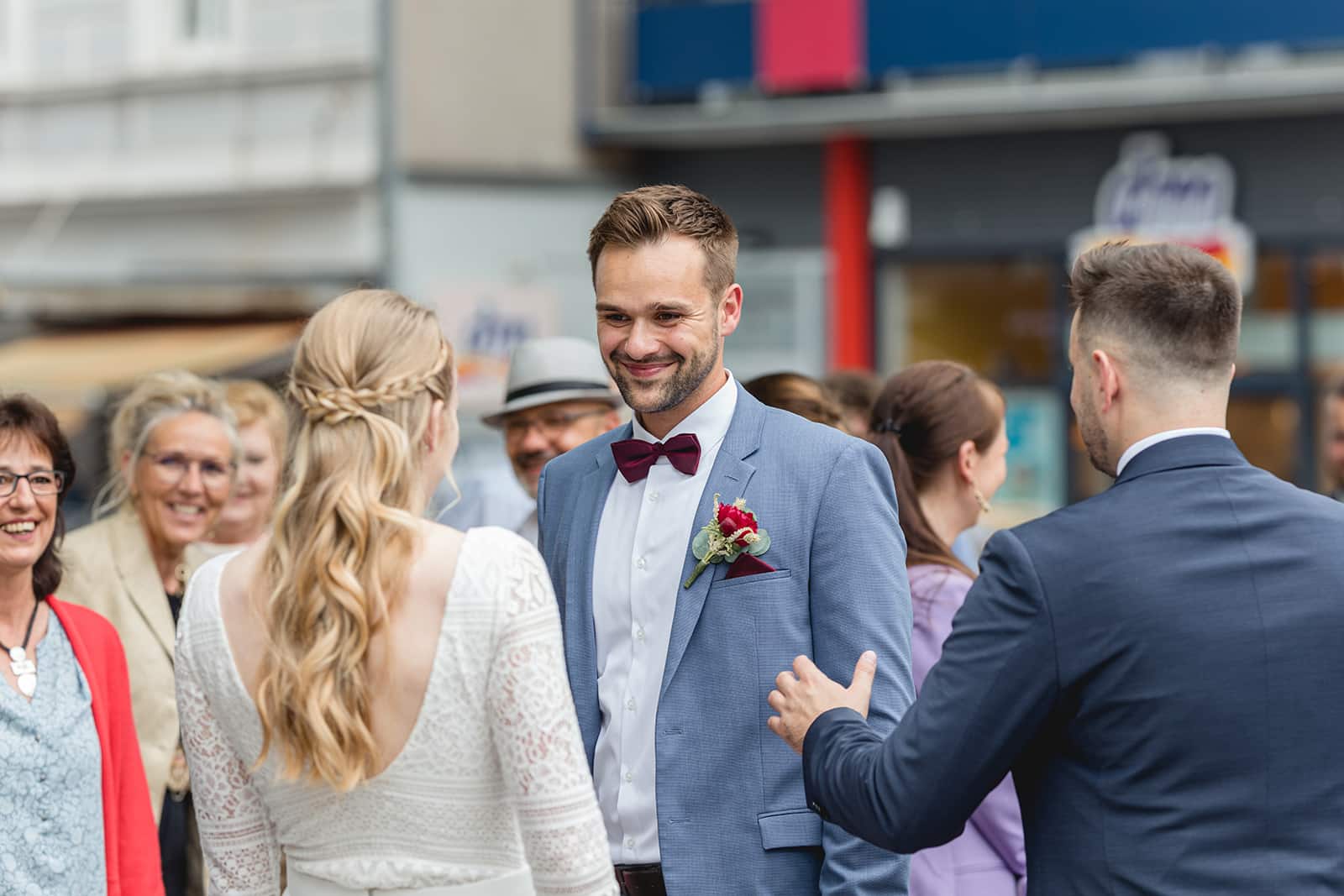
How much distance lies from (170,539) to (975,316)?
10.4 m

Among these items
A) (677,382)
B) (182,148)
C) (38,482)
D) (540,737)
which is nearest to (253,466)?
(38,482)

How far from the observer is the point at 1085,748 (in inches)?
98.0

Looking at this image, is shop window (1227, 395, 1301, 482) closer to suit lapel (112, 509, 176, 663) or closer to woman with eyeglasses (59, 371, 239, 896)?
woman with eyeglasses (59, 371, 239, 896)

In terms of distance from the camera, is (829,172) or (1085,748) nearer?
(1085,748)

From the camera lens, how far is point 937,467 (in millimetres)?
4156

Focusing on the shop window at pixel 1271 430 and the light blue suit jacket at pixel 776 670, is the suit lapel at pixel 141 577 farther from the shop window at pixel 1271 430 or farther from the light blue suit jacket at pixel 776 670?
the shop window at pixel 1271 430

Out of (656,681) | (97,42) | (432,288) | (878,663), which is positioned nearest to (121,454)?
(656,681)

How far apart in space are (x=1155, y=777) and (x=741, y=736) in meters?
0.87

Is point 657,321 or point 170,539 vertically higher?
point 657,321

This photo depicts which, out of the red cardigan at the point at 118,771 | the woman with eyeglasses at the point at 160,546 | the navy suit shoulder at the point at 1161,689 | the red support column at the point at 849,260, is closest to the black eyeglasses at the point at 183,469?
the woman with eyeglasses at the point at 160,546

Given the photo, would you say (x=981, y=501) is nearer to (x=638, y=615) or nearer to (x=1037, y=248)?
(x=638, y=615)

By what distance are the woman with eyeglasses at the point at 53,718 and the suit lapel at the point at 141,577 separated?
3.18 ft

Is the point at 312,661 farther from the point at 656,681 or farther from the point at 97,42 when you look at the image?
the point at 97,42

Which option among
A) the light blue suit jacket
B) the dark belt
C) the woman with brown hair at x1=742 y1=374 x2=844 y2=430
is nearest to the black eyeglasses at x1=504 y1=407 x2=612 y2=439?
the woman with brown hair at x1=742 y1=374 x2=844 y2=430
